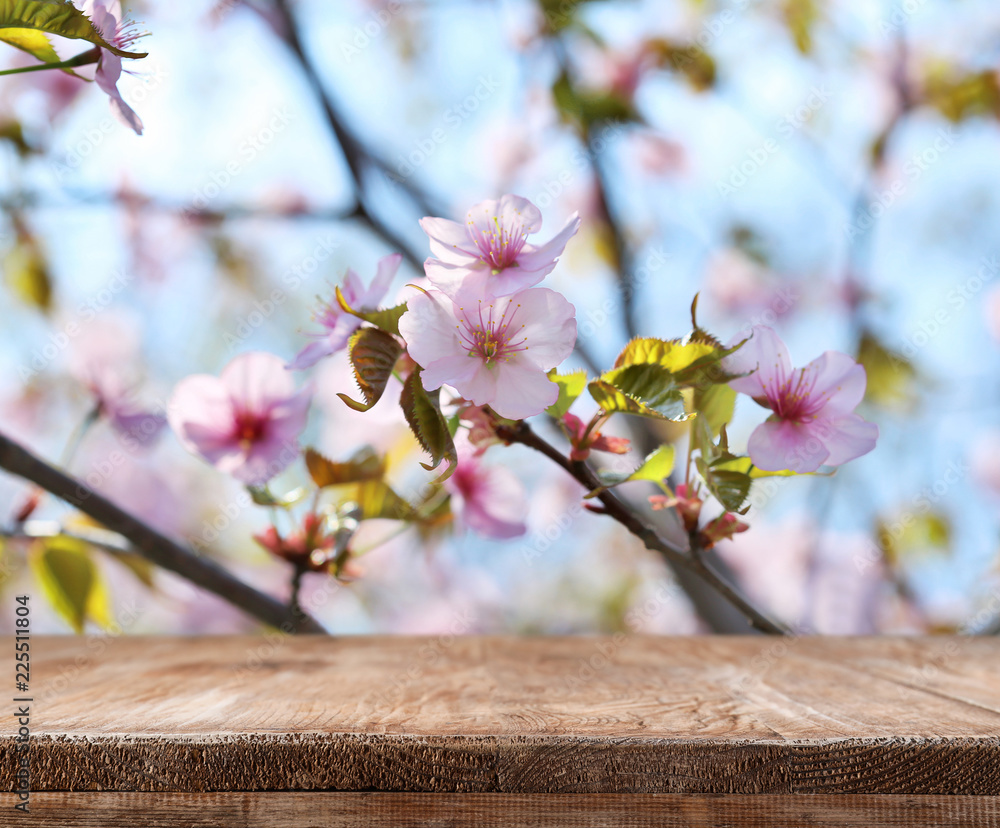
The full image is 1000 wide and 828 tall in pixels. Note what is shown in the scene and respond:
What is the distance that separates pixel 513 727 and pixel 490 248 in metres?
0.23

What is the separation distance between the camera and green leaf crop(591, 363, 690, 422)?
0.38 metres

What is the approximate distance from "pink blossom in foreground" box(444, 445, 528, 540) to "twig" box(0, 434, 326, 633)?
0.57 ft

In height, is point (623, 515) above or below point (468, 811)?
above

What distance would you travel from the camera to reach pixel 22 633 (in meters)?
0.57

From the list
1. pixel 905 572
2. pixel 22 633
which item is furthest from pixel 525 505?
pixel 905 572

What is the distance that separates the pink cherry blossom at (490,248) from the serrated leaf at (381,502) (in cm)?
22

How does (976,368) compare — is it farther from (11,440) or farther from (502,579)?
(11,440)

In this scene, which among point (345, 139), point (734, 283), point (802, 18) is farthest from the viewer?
point (734, 283)

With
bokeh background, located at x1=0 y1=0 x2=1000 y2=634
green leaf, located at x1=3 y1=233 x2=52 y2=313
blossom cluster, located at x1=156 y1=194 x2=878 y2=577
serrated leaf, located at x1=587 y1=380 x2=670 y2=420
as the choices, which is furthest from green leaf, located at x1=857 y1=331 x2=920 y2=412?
green leaf, located at x1=3 y1=233 x2=52 y2=313

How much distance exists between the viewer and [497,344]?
376 mm

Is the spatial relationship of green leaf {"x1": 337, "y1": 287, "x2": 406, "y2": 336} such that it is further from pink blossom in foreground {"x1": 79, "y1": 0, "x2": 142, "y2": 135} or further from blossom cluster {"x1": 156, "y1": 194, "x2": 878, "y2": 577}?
pink blossom in foreground {"x1": 79, "y1": 0, "x2": 142, "y2": 135}

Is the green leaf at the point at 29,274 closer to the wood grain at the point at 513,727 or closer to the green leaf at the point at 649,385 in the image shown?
the wood grain at the point at 513,727

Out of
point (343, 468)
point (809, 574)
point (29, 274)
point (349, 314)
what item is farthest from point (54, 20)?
point (809, 574)

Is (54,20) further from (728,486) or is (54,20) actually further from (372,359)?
(728,486)
